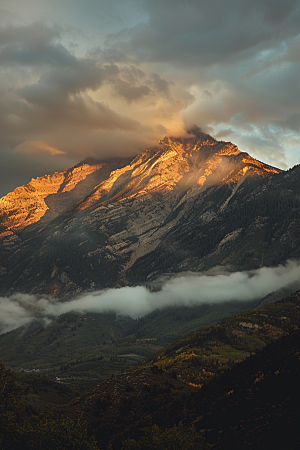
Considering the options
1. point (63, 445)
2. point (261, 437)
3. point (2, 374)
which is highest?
point (2, 374)

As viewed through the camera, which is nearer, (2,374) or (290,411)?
(290,411)

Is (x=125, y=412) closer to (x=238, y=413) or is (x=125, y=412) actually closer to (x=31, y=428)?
(x=31, y=428)

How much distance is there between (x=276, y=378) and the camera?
4316 inches

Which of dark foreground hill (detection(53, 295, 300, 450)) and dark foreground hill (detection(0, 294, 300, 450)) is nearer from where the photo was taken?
dark foreground hill (detection(53, 295, 300, 450))

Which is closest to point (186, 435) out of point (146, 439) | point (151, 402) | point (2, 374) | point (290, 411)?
point (146, 439)

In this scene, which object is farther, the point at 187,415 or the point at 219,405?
the point at 187,415

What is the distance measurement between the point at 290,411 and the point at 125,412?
77646 mm

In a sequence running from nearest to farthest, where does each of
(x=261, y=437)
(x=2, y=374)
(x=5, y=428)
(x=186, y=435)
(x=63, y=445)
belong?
(x=261, y=437), (x=186, y=435), (x=63, y=445), (x=5, y=428), (x=2, y=374)

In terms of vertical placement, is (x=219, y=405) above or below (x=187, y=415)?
above

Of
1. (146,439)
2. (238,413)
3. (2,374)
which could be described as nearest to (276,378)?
(238,413)

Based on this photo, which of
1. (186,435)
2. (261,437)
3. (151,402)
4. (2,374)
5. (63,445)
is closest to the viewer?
(261,437)

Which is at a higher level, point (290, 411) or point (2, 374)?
point (2, 374)

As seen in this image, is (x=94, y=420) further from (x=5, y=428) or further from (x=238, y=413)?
(x=238, y=413)

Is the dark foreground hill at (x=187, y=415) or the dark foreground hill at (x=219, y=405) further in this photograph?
the dark foreground hill at (x=187, y=415)
